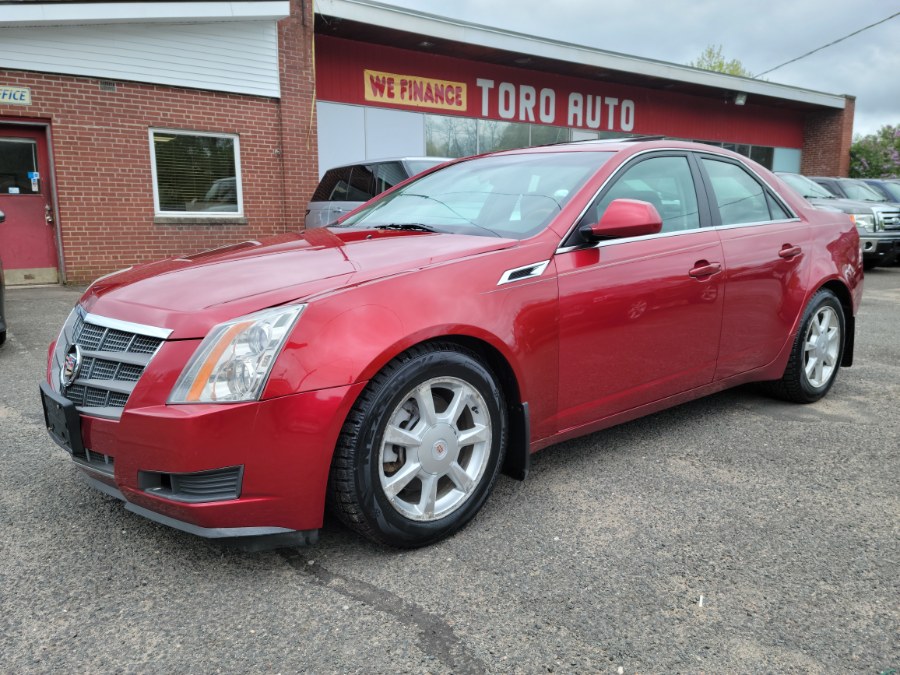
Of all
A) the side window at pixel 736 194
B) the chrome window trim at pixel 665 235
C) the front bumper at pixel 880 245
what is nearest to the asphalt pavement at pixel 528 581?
the chrome window trim at pixel 665 235

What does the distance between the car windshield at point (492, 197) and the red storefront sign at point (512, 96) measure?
9354mm

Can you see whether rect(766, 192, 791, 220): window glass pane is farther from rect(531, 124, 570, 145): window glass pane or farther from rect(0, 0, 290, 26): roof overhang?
rect(531, 124, 570, 145): window glass pane

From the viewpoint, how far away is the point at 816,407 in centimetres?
423

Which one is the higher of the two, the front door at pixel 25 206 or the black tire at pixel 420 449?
the front door at pixel 25 206

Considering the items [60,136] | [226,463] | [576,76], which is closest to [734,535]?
[226,463]

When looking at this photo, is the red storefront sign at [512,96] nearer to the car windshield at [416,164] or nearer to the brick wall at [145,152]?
the brick wall at [145,152]

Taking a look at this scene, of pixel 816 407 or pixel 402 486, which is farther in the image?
pixel 816 407

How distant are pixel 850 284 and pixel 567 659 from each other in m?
3.50

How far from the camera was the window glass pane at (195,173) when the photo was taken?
34.1 ft

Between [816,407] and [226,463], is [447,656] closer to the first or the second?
[226,463]

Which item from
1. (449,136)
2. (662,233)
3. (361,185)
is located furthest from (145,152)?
(662,233)

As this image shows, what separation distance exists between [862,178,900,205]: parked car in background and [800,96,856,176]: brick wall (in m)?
7.74

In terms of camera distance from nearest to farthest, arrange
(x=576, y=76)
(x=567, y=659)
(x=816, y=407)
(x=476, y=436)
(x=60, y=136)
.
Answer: (x=567, y=659), (x=476, y=436), (x=816, y=407), (x=60, y=136), (x=576, y=76)

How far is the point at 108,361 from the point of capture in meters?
2.29
